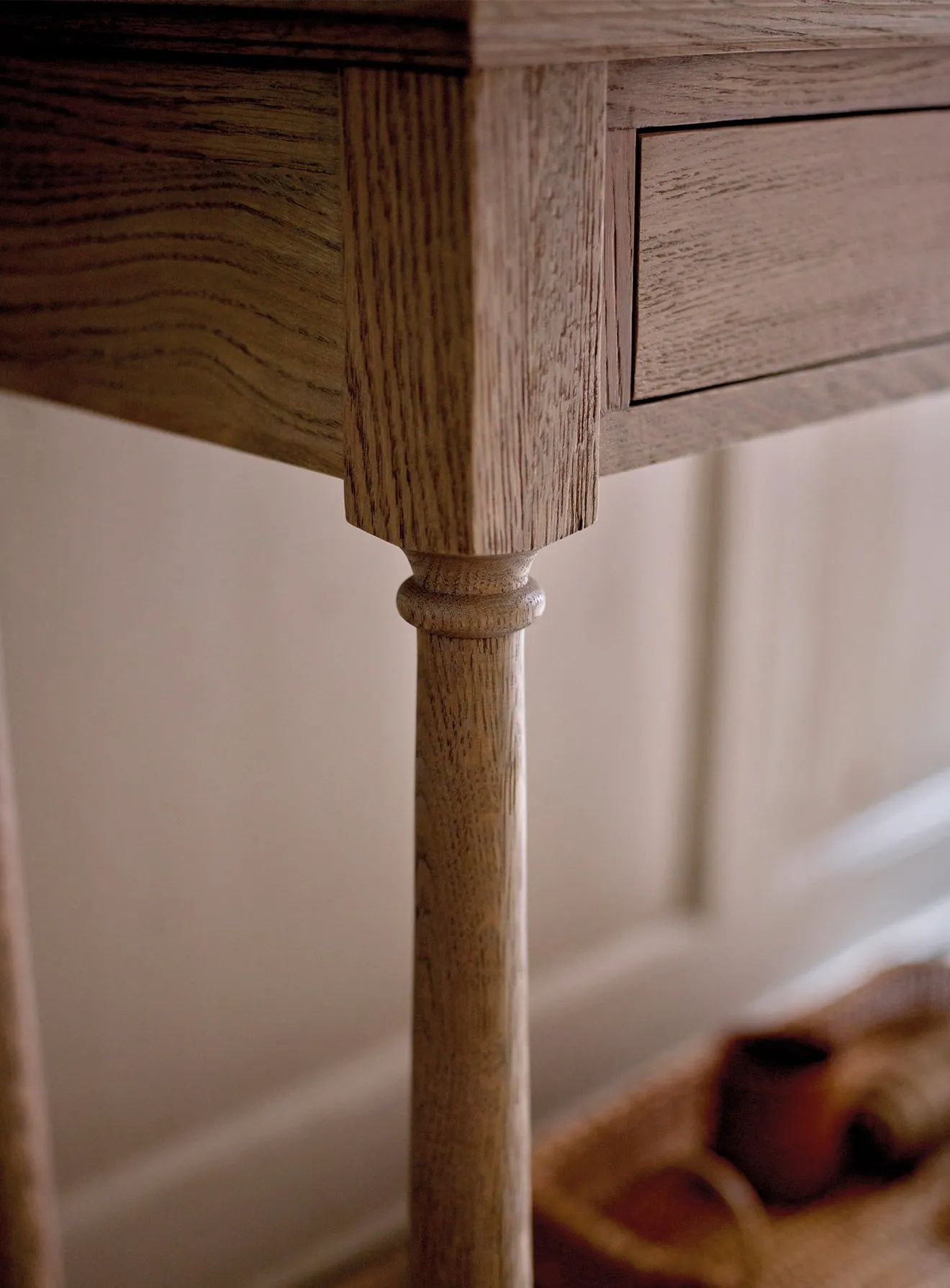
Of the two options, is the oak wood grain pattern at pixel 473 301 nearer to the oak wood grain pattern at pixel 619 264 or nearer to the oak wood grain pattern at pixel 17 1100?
the oak wood grain pattern at pixel 619 264

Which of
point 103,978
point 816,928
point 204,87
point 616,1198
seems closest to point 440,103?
point 204,87

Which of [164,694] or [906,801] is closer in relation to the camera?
[164,694]

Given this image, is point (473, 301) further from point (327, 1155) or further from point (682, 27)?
point (327, 1155)

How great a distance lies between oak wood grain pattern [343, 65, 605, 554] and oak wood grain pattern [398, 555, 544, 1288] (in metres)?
0.04

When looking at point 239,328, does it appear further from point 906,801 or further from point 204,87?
point 906,801

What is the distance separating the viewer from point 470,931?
525 mm

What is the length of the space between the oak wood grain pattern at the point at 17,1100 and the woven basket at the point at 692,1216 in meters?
0.35

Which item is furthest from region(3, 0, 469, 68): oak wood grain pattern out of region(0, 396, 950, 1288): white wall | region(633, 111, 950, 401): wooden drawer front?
region(0, 396, 950, 1288): white wall

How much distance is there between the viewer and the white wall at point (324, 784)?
33.0 inches

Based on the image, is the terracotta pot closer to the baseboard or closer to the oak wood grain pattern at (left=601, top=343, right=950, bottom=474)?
the baseboard

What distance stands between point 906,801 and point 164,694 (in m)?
0.85

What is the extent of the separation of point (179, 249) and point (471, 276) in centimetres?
→ 17

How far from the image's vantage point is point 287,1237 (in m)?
0.99

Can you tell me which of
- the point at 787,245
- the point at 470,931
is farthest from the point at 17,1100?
the point at 787,245
